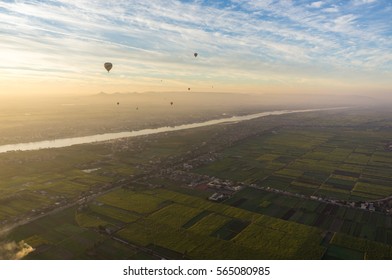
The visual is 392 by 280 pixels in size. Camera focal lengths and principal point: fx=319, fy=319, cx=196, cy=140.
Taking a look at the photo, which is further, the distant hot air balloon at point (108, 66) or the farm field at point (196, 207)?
the distant hot air balloon at point (108, 66)

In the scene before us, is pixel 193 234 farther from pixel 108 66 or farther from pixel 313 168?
pixel 313 168

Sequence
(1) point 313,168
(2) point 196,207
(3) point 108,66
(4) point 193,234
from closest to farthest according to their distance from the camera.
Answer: (4) point 193,234
(2) point 196,207
(3) point 108,66
(1) point 313,168

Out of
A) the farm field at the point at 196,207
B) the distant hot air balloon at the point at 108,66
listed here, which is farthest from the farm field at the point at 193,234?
the distant hot air balloon at the point at 108,66

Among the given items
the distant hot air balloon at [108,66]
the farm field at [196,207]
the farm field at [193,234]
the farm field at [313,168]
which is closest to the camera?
the farm field at [193,234]

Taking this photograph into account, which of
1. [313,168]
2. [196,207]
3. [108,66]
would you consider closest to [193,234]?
[196,207]

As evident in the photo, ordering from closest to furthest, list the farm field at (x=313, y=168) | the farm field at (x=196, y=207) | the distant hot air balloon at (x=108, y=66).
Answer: the farm field at (x=196, y=207) < the farm field at (x=313, y=168) < the distant hot air balloon at (x=108, y=66)

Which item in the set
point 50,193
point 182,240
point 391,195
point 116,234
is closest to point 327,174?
point 391,195

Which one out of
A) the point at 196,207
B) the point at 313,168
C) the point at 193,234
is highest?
the point at 313,168

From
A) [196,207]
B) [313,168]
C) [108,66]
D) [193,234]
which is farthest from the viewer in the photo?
[313,168]

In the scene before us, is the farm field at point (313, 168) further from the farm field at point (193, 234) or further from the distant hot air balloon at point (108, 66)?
the distant hot air balloon at point (108, 66)

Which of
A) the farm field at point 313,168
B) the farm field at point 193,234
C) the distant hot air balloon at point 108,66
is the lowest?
the farm field at point 193,234

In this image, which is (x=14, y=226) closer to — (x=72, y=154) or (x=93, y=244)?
(x=93, y=244)

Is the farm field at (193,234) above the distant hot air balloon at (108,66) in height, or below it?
below
